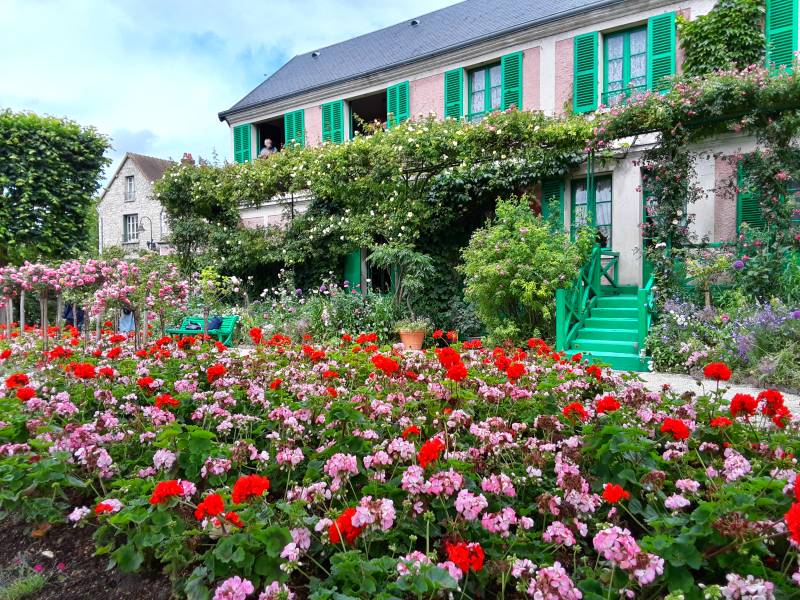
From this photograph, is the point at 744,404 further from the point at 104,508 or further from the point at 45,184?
the point at 45,184

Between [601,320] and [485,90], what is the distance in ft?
19.6

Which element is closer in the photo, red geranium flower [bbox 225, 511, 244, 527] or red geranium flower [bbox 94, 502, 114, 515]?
red geranium flower [bbox 225, 511, 244, 527]

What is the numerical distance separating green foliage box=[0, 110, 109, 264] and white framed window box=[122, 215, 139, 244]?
10150 mm

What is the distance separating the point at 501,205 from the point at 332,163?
4.14m

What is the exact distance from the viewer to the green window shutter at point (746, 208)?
8195 mm

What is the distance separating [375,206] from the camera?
1109 centimetres

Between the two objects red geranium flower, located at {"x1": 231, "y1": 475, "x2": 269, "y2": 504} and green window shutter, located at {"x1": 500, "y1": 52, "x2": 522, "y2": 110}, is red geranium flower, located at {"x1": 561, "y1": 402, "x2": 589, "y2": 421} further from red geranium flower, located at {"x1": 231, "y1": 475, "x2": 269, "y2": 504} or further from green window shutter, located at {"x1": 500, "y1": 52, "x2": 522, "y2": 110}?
green window shutter, located at {"x1": 500, "y1": 52, "x2": 522, "y2": 110}

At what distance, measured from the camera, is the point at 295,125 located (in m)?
14.5

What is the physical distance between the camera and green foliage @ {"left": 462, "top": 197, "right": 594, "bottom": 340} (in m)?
7.90

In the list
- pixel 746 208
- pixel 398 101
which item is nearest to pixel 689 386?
pixel 746 208

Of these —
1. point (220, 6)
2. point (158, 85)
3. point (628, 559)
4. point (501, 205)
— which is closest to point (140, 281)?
point (158, 85)

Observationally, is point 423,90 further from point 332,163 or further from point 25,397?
point 25,397

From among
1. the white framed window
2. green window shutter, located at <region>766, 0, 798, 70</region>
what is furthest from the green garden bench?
the white framed window

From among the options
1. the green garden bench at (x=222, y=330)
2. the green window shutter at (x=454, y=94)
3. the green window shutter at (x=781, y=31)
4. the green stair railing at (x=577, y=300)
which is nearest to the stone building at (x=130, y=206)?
the green garden bench at (x=222, y=330)
